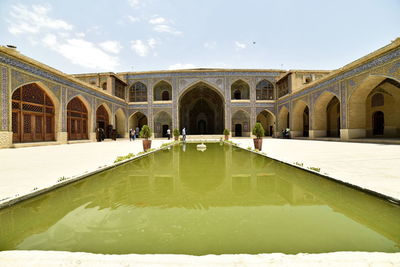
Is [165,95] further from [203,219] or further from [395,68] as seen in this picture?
[203,219]

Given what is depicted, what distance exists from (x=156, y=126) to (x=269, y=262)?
2394 centimetres

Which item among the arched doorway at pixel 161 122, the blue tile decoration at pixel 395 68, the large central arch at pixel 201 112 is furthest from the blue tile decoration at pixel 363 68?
the arched doorway at pixel 161 122

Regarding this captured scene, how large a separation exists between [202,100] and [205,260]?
102 feet

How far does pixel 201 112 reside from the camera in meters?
32.1

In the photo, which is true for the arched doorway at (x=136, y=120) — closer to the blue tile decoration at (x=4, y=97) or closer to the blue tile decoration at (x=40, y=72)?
the blue tile decoration at (x=40, y=72)

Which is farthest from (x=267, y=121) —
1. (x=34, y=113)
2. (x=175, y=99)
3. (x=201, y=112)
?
(x=34, y=113)

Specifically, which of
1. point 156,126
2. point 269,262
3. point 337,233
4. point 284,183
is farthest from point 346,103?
point 156,126

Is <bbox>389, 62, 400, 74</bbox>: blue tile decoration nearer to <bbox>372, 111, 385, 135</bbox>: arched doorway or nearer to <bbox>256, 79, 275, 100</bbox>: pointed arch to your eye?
<bbox>372, 111, 385, 135</bbox>: arched doorway

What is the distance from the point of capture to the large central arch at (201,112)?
28.6m

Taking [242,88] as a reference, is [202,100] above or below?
below

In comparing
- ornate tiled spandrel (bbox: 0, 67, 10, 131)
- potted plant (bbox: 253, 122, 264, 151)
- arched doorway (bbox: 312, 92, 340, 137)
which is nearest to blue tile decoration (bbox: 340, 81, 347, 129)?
arched doorway (bbox: 312, 92, 340, 137)

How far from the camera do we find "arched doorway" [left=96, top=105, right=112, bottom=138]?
59.7 ft

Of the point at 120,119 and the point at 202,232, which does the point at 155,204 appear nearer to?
the point at 202,232

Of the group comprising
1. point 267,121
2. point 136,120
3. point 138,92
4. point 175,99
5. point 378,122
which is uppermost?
point 138,92
